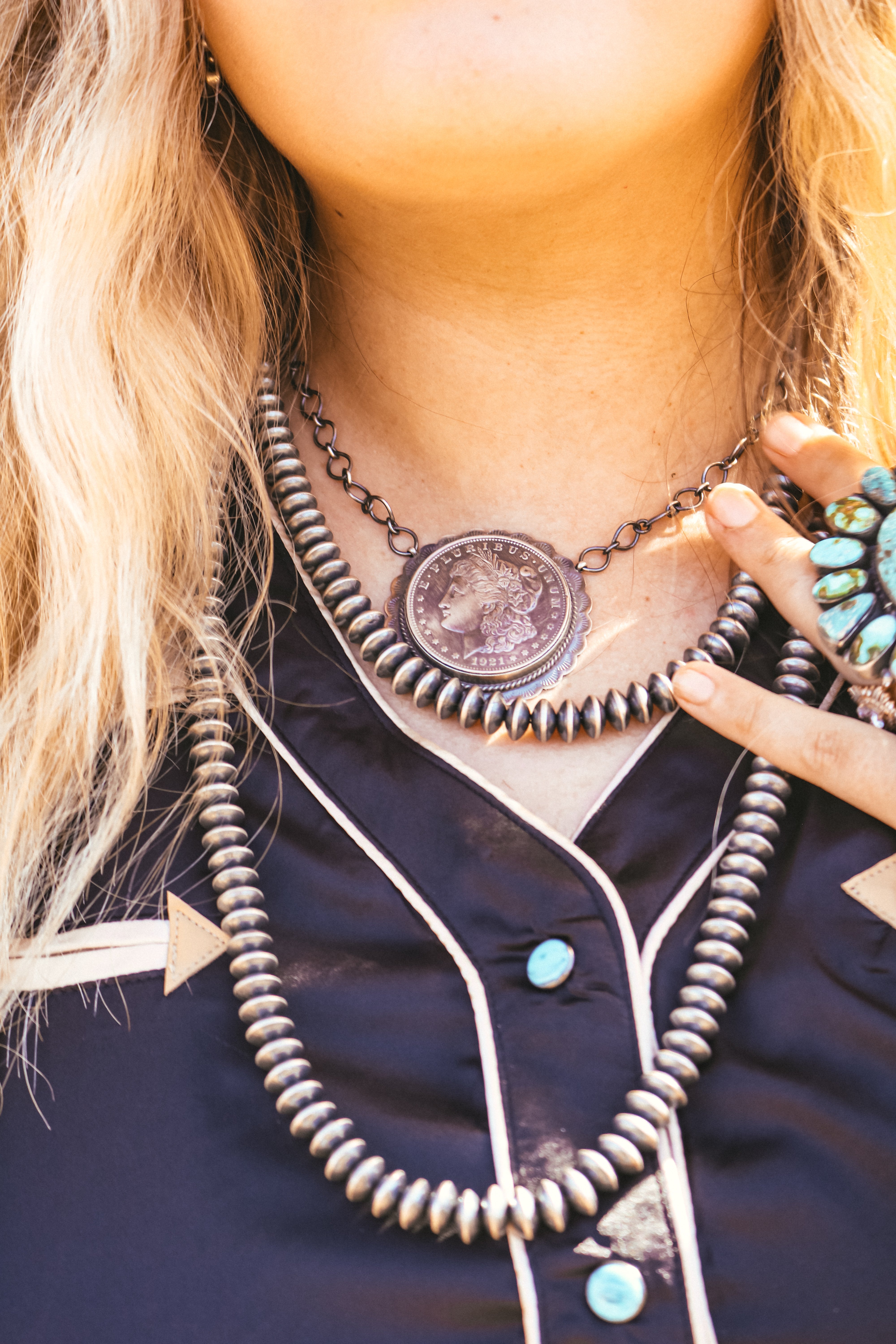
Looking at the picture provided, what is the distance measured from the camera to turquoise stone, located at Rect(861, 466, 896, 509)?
3.46 ft

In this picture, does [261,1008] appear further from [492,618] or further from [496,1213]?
[492,618]

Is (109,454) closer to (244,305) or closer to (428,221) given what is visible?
(244,305)

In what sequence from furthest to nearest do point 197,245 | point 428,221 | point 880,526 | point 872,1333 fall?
point 197,245, point 428,221, point 880,526, point 872,1333

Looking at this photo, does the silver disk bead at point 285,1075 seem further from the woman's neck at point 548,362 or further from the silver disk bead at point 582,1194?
the woman's neck at point 548,362

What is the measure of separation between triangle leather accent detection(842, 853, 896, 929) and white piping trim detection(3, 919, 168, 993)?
67 centimetres

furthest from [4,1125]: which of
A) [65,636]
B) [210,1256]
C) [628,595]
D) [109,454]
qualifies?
[628,595]

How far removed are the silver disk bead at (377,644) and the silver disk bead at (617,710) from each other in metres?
0.25

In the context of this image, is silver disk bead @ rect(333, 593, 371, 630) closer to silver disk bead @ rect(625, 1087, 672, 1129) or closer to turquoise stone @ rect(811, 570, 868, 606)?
turquoise stone @ rect(811, 570, 868, 606)

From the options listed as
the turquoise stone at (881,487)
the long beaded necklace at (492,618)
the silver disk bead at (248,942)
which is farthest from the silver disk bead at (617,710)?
the silver disk bead at (248,942)

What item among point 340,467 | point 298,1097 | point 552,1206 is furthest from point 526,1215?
point 340,467

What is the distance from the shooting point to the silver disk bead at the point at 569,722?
1.17 m

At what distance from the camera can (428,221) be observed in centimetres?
124

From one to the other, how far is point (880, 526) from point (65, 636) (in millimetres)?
881

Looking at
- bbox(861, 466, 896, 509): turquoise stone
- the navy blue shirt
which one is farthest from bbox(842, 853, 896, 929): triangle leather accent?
bbox(861, 466, 896, 509): turquoise stone
